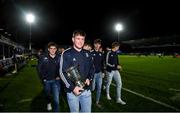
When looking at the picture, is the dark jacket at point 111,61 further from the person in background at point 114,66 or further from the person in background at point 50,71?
the person in background at point 50,71

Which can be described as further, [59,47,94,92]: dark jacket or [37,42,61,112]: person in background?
[37,42,61,112]: person in background

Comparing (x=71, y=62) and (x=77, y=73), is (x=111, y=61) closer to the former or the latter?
(x=71, y=62)

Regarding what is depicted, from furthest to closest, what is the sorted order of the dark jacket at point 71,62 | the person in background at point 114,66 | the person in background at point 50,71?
the person in background at point 114,66 < the person in background at point 50,71 < the dark jacket at point 71,62

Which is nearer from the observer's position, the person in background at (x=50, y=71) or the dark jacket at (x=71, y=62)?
the dark jacket at (x=71, y=62)

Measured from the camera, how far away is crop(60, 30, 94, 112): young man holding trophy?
4.32 meters

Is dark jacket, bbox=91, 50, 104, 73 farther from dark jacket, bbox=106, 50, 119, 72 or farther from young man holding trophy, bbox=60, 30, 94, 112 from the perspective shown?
young man holding trophy, bbox=60, 30, 94, 112

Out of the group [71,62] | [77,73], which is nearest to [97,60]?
[71,62]

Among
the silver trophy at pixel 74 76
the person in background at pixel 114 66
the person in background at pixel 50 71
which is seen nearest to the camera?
the silver trophy at pixel 74 76

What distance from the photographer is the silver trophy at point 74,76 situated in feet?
14.1

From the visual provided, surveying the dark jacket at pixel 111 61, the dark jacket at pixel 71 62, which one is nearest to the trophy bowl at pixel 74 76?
the dark jacket at pixel 71 62

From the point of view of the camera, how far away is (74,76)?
4.30 metres

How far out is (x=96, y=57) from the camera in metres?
8.99

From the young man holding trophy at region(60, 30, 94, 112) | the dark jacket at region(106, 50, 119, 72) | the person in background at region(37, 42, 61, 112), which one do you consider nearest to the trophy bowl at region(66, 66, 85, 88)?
the young man holding trophy at region(60, 30, 94, 112)

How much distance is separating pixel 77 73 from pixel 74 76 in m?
0.07
